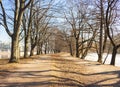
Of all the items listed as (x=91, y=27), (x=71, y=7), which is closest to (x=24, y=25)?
(x=91, y=27)

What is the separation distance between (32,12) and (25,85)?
3126 cm

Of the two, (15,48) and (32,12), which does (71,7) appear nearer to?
(32,12)

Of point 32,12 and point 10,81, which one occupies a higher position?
point 32,12

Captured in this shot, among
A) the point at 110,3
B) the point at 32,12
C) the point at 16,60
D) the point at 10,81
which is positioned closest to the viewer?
the point at 10,81

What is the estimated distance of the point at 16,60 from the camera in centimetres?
2617

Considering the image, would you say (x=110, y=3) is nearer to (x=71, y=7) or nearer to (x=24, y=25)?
(x=24, y=25)

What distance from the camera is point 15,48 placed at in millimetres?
26578

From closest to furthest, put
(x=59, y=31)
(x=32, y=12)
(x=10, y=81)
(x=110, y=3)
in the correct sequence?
(x=10, y=81) < (x=110, y=3) < (x=32, y=12) < (x=59, y=31)

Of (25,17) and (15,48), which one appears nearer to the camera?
(15,48)

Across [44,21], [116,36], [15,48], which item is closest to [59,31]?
[44,21]

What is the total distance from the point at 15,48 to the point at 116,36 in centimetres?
2549

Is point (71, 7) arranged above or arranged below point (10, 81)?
above

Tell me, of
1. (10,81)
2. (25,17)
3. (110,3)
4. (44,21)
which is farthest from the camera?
(44,21)

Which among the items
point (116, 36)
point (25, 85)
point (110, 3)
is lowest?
point (25, 85)
